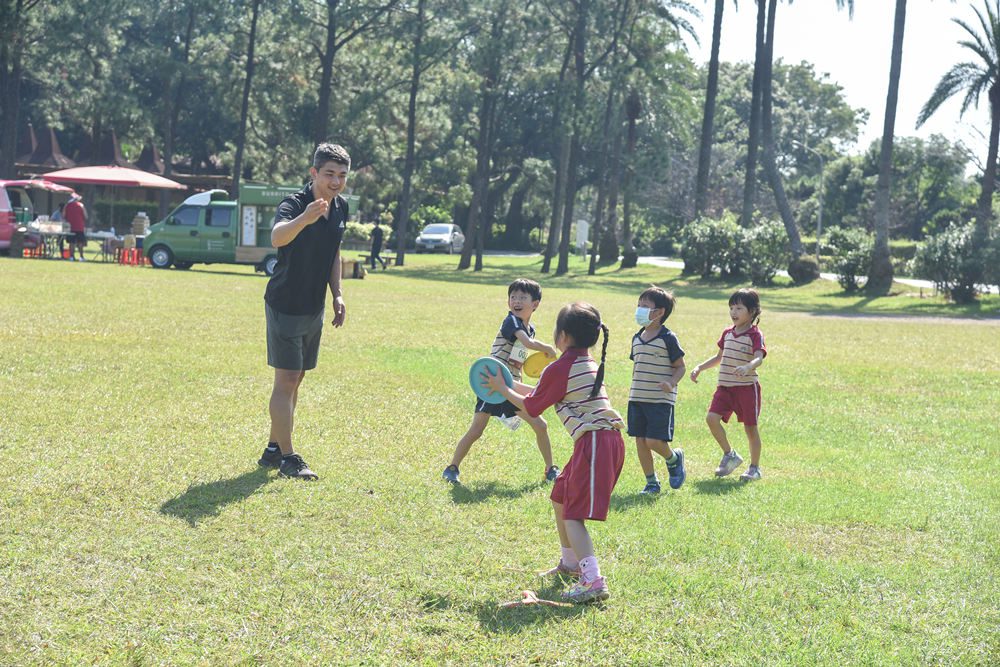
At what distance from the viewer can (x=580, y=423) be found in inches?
200

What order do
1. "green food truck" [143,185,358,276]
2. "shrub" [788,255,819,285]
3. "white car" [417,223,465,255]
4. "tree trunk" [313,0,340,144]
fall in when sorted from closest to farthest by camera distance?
1. "green food truck" [143,185,358,276]
2. "shrub" [788,255,819,285]
3. "tree trunk" [313,0,340,144]
4. "white car" [417,223,465,255]

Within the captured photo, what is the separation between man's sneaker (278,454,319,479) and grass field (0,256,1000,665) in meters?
0.15

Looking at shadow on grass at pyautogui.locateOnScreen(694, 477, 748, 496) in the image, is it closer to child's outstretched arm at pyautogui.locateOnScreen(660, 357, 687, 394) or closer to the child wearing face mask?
the child wearing face mask

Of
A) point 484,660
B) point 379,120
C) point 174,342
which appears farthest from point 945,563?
point 379,120

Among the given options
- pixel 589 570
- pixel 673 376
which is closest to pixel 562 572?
pixel 589 570

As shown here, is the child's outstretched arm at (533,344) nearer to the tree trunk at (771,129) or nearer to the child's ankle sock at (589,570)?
the child's ankle sock at (589,570)

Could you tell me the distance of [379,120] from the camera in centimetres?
4941

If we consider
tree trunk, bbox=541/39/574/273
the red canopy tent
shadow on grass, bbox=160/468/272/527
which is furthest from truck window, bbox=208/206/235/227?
shadow on grass, bbox=160/468/272/527

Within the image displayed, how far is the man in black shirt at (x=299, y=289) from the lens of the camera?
6.76 meters

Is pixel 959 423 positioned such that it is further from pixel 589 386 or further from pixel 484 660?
pixel 484 660

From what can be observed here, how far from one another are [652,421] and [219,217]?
86.8 ft

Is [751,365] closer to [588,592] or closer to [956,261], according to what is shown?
[588,592]

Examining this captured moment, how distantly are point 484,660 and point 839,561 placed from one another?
227cm

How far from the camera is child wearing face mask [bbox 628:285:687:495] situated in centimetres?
714
